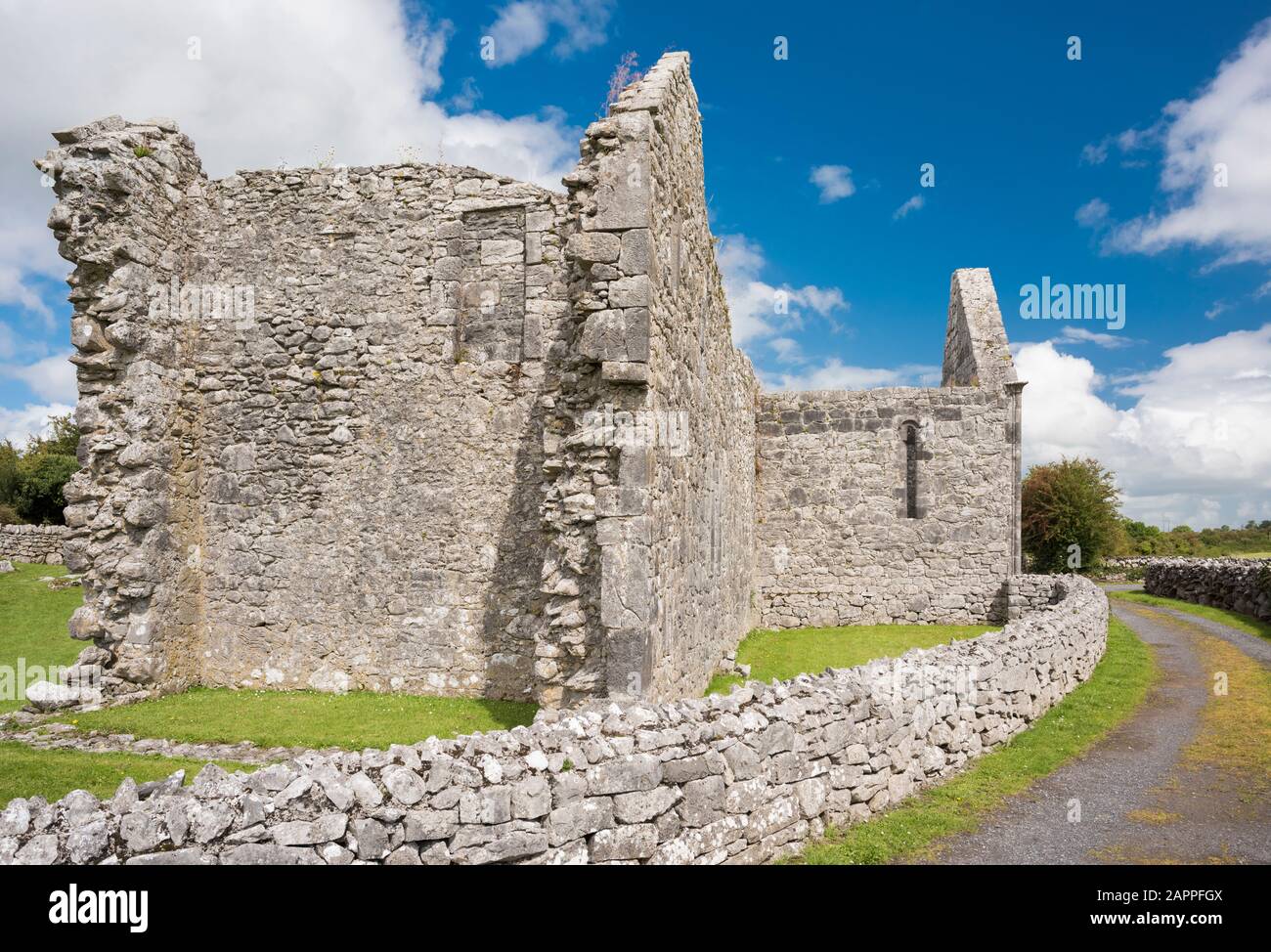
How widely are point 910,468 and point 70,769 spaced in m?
16.5

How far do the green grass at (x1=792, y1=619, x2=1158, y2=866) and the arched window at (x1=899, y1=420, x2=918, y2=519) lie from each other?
250 inches

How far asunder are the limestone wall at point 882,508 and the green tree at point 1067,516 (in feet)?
48.1

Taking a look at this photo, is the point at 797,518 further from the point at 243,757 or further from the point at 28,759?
the point at 28,759

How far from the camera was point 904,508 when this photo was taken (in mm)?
17938

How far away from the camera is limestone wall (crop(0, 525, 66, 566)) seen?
75.5 ft

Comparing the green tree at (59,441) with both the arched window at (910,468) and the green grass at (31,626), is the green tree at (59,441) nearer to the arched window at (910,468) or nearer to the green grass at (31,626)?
the green grass at (31,626)

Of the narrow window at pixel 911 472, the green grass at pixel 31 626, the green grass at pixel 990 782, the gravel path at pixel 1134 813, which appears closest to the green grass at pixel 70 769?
the green grass at pixel 31 626

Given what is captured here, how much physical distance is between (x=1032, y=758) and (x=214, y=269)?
1246cm

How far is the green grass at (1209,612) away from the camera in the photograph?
1636 cm

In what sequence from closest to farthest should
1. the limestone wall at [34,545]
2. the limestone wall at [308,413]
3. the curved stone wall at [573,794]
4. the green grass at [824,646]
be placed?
the curved stone wall at [573,794], the limestone wall at [308,413], the green grass at [824,646], the limestone wall at [34,545]

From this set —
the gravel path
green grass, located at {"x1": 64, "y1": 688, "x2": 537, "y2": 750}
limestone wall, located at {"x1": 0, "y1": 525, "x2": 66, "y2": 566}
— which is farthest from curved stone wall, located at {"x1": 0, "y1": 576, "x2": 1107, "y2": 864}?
limestone wall, located at {"x1": 0, "y1": 525, "x2": 66, "y2": 566}

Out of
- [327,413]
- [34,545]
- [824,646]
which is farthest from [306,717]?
[34,545]

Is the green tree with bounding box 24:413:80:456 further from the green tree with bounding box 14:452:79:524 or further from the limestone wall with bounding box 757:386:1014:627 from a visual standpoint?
the limestone wall with bounding box 757:386:1014:627
